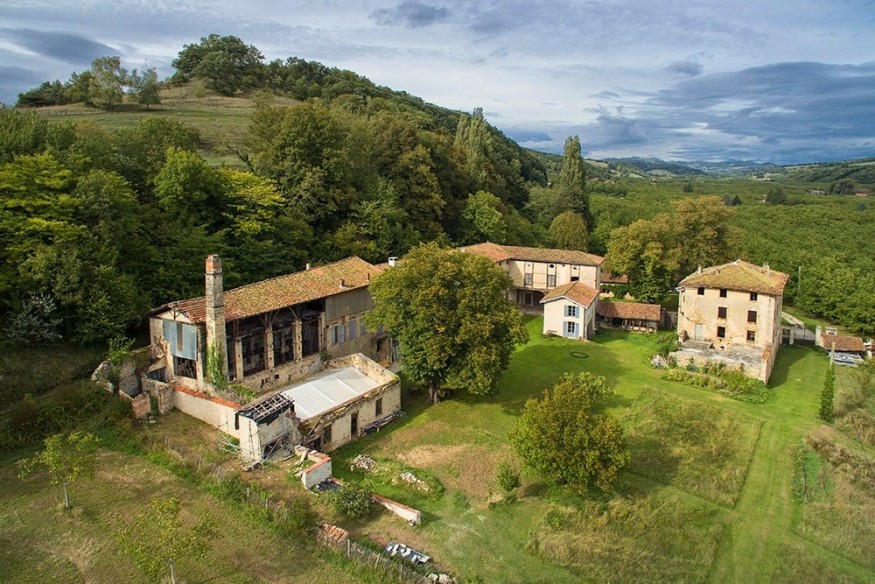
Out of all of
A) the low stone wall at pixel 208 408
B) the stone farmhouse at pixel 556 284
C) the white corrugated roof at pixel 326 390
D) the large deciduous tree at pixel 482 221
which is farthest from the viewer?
the large deciduous tree at pixel 482 221

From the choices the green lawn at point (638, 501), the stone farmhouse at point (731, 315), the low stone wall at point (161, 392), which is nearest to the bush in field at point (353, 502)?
the green lawn at point (638, 501)

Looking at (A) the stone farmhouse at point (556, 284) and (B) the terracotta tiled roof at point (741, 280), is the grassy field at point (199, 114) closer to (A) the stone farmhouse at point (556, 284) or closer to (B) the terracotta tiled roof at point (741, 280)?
(A) the stone farmhouse at point (556, 284)

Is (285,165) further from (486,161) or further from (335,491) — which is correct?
(486,161)

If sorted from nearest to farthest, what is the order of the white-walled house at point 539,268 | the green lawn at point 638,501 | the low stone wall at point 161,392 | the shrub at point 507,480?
the green lawn at point 638,501
the shrub at point 507,480
the low stone wall at point 161,392
the white-walled house at point 539,268

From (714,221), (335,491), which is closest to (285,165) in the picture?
(335,491)

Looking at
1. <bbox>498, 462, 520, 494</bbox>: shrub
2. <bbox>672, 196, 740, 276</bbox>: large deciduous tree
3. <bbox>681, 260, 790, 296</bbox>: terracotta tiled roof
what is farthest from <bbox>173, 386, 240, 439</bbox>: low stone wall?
<bbox>672, 196, 740, 276</bbox>: large deciduous tree

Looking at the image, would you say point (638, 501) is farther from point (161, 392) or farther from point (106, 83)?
point (106, 83)
